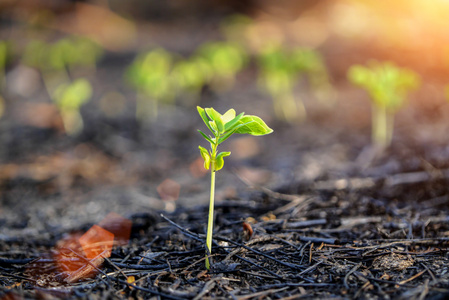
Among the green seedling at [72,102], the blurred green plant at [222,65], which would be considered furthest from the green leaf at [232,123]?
the blurred green plant at [222,65]

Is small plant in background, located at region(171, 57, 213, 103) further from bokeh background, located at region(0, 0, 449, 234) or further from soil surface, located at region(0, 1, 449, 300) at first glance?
soil surface, located at region(0, 1, 449, 300)

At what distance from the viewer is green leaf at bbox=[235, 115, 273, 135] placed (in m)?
1.47

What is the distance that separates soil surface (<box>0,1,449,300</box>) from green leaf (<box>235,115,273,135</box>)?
0.61 meters

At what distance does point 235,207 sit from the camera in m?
2.48

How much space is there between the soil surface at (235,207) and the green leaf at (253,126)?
0.61 meters

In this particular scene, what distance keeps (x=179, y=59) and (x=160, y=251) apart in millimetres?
6787

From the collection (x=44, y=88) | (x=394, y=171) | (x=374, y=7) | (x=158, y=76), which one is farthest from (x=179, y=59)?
(x=374, y=7)

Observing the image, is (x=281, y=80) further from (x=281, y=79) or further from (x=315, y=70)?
(x=315, y=70)

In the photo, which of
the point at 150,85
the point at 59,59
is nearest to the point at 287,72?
the point at 150,85

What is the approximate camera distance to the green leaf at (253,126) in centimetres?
147

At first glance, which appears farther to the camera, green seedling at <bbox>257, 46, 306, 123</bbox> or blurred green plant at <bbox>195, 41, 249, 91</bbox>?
blurred green plant at <bbox>195, 41, 249, 91</bbox>

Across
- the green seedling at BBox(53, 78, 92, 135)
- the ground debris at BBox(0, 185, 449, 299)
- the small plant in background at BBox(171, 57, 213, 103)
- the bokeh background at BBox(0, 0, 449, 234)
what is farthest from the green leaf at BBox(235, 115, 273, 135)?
the small plant in background at BBox(171, 57, 213, 103)

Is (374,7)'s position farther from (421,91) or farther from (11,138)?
(11,138)

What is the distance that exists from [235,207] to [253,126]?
3.64 feet
